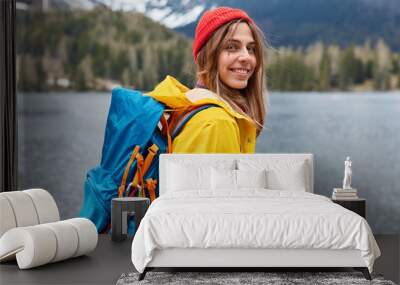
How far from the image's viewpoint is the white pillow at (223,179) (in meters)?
5.71

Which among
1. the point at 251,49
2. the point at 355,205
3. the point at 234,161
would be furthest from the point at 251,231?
the point at 251,49

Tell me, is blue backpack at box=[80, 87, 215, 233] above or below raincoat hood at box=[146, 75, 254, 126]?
below

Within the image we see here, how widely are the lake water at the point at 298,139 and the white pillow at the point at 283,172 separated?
1.05m

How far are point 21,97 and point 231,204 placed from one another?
345cm

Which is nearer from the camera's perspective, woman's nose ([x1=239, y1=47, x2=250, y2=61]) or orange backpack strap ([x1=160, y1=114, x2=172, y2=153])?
orange backpack strap ([x1=160, y1=114, x2=172, y2=153])

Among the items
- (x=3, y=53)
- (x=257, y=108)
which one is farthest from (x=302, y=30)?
(x=3, y=53)

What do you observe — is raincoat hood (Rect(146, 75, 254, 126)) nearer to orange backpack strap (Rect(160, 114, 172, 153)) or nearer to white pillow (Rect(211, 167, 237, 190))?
orange backpack strap (Rect(160, 114, 172, 153))

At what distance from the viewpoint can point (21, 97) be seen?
7.47m

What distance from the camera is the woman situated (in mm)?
6148

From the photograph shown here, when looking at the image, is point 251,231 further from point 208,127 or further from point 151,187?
point 151,187

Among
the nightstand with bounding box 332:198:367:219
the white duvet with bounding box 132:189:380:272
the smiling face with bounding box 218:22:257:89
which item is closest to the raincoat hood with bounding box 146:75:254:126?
the smiling face with bounding box 218:22:257:89

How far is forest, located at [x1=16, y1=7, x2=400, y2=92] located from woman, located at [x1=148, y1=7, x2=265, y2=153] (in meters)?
0.58

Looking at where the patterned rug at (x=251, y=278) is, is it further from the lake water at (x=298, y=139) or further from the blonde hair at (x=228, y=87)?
the lake water at (x=298, y=139)

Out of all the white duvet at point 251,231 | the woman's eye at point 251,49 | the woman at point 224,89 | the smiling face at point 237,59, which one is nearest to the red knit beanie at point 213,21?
the woman at point 224,89
